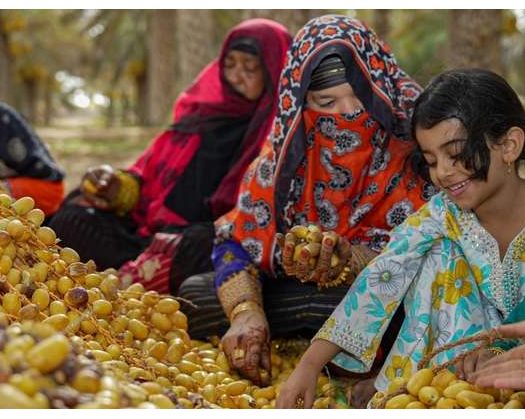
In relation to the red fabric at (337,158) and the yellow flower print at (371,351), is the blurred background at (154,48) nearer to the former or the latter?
the red fabric at (337,158)

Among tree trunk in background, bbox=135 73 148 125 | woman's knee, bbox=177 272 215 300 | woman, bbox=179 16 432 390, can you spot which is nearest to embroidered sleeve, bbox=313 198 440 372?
woman, bbox=179 16 432 390

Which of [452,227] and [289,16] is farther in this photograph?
[289,16]

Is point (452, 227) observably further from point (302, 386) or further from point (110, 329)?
point (110, 329)

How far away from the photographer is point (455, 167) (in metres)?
2.56

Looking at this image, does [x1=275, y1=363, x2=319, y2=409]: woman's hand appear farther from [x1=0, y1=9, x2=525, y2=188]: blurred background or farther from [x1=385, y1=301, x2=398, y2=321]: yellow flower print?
[x1=0, y1=9, x2=525, y2=188]: blurred background

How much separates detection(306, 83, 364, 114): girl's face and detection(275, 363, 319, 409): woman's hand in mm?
981

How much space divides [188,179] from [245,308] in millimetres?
1291

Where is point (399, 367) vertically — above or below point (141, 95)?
below

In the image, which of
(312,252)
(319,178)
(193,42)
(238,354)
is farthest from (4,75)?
(312,252)

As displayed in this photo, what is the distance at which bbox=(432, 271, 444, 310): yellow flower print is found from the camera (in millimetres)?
2712

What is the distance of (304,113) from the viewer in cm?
313

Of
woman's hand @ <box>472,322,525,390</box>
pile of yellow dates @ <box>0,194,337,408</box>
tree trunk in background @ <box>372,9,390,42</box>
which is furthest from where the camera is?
tree trunk in background @ <box>372,9,390,42</box>
